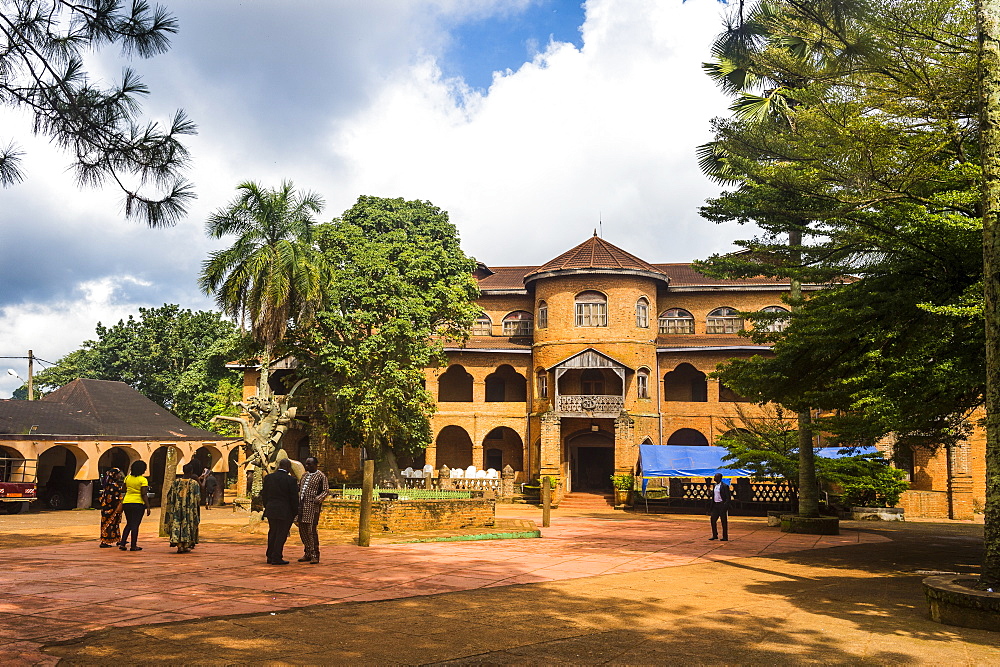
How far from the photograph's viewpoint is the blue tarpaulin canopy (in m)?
26.7

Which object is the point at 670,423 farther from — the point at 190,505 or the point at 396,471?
the point at 190,505

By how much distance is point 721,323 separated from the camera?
116 feet

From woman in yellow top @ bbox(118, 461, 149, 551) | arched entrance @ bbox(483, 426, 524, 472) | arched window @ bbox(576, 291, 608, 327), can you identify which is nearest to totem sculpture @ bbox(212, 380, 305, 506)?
woman in yellow top @ bbox(118, 461, 149, 551)

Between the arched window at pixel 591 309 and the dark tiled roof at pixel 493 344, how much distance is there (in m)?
2.97

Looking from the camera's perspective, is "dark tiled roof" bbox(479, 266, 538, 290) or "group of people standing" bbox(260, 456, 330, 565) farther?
"dark tiled roof" bbox(479, 266, 538, 290)

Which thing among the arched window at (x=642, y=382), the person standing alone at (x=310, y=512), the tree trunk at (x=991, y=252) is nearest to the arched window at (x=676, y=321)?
the arched window at (x=642, y=382)

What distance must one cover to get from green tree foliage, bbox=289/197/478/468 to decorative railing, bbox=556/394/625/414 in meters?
6.11

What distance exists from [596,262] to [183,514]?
2440 centimetres

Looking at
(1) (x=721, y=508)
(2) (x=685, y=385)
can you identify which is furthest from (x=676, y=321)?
(1) (x=721, y=508)

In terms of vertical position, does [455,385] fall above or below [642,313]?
below

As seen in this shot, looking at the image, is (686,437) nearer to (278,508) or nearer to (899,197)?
(899,197)

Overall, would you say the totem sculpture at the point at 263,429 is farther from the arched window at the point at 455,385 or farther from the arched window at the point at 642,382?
the arched window at the point at 642,382

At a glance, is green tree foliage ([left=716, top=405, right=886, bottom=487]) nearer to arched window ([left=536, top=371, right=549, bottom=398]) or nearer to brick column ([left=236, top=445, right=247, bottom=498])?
arched window ([left=536, top=371, right=549, bottom=398])

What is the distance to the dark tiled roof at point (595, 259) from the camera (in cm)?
3366
